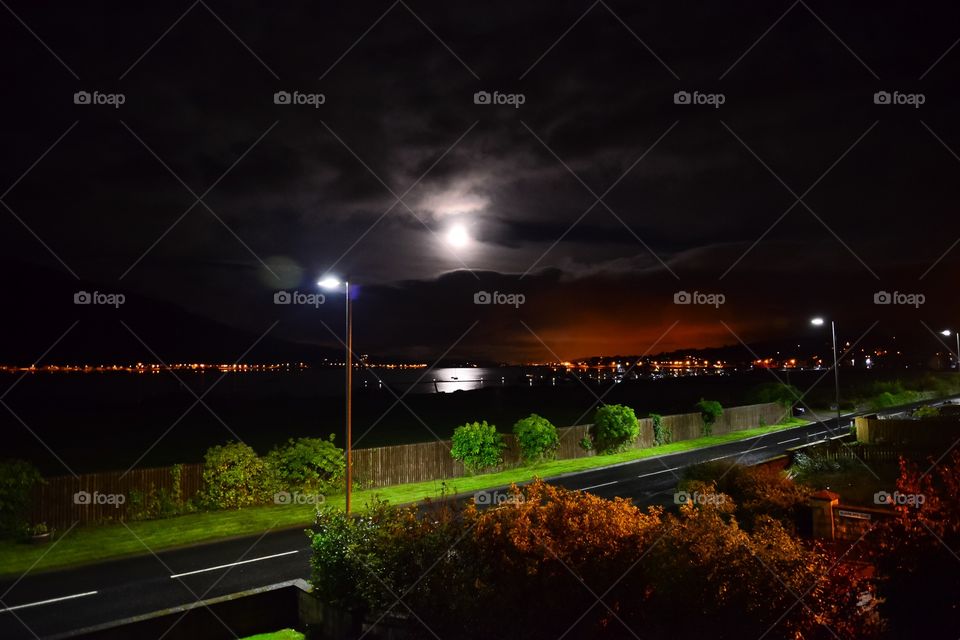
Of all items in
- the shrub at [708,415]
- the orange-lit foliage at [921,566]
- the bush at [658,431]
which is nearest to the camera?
the orange-lit foliage at [921,566]

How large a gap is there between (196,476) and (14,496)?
492 cm

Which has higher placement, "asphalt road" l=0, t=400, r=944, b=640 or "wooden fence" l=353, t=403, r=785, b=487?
"wooden fence" l=353, t=403, r=785, b=487

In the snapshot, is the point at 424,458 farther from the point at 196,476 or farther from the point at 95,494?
the point at 95,494

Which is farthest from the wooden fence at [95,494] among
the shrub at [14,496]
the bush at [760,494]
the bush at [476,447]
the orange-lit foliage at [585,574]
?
the bush at [760,494]

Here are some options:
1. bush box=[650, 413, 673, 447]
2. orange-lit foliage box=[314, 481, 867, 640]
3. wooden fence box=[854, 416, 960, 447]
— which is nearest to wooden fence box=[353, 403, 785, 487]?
bush box=[650, 413, 673, 447]

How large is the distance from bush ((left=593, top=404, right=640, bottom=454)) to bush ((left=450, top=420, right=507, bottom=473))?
27.7 feet

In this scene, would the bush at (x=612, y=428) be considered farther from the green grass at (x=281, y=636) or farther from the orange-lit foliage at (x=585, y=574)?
the green grass at (x=281, y=636)

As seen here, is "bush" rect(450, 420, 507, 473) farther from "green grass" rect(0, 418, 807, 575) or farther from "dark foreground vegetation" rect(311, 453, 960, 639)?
"dark foreground vegetation" rect(311, 453, 960, 639)

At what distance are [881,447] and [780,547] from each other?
19263mm

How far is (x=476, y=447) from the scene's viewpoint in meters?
28.4

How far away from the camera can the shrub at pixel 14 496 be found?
1672cm

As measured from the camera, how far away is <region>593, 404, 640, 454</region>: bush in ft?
117

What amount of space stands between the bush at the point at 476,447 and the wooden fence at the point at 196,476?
0.55m

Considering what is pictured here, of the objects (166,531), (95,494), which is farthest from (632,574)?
(95,494)
